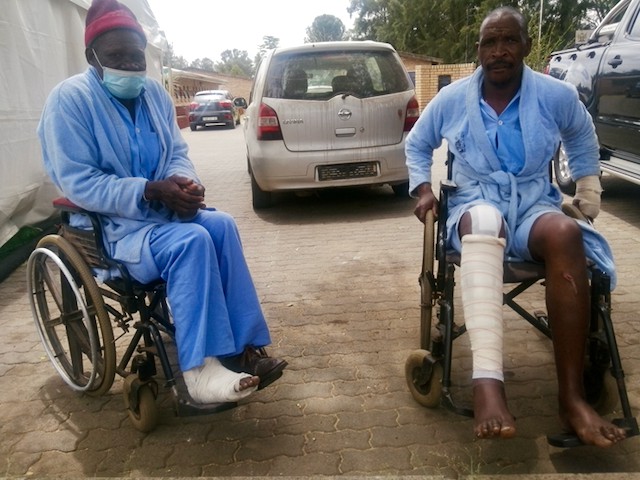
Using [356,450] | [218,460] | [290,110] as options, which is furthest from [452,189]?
[290,110]

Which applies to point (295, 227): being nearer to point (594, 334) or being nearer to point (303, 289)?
point (303, 289)

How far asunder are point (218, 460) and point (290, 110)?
154 inches

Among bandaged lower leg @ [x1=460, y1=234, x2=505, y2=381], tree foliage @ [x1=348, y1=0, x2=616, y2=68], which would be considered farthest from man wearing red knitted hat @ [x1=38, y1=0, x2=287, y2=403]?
tree foliage @ [x1=348, y1=0, x2=616, y2=68]

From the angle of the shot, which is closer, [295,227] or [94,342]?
[94,342]

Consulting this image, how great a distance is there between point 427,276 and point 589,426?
34.6 inches

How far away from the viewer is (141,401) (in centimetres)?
235

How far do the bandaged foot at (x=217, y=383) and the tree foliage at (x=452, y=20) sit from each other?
31.0 m

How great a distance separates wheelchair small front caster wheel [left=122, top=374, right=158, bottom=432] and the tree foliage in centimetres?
3106

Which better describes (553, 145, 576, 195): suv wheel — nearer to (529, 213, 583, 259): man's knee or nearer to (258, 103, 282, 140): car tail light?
(258, 103, 282, 140): car tail light

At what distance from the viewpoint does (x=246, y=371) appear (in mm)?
2400

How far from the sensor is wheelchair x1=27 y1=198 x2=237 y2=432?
7.60 ft

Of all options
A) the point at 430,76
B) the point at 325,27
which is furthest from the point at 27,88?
the point at 325,27

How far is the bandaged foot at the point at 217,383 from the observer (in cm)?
214

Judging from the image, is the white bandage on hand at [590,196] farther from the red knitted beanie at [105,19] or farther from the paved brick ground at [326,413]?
the red knitted beanie at [105,19]
